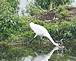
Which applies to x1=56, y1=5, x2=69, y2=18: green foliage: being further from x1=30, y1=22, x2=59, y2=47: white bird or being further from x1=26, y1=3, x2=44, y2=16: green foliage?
x1=30, y1=22, x2=59, y2=47: white bird

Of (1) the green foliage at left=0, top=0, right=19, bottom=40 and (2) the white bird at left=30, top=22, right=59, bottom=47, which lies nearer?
(1) the green foliage at left=0, top=0, right=19, bottom=40

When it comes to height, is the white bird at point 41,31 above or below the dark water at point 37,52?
above

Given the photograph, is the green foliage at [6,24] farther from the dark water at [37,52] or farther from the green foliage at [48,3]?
the green foliage at [48,3]

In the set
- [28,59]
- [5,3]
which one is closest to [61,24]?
[5,3]

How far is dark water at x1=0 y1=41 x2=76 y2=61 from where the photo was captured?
32.8 feet

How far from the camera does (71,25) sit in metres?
12.5

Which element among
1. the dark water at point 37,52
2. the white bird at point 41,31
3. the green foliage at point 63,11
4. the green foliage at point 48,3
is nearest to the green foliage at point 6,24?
the dark water at point 37,52

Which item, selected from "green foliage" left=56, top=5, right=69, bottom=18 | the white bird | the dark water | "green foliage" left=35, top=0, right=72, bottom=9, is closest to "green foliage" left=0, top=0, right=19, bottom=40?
the dark water

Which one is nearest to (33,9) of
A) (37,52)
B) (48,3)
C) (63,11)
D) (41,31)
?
(48,3)

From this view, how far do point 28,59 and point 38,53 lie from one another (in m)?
0.91

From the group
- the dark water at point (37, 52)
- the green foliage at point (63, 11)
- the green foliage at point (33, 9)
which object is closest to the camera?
the dark water at point (37, 52)

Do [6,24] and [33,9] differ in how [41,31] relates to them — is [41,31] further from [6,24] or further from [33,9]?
[33,9]

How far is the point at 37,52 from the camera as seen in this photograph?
10.8m

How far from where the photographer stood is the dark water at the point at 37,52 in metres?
9.99
